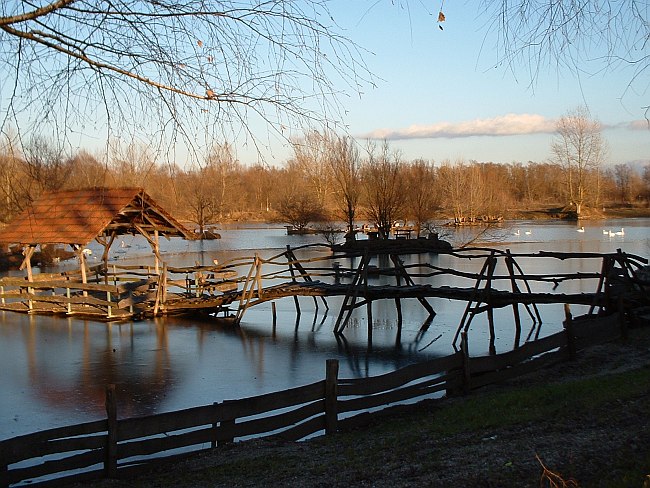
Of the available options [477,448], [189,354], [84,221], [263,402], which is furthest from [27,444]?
[84,221]

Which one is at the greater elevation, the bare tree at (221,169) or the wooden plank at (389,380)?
the bare tree at (221,169)

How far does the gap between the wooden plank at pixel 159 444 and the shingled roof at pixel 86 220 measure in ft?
50.4

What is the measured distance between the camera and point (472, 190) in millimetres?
76812

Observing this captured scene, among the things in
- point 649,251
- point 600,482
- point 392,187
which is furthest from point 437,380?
point 392,187

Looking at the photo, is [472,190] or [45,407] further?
[472,190]

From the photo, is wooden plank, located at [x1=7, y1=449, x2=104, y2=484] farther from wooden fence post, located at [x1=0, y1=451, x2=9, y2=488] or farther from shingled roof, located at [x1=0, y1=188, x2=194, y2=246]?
shingled roof, located at [x1=0, y1=188, x2=194, y2=246]

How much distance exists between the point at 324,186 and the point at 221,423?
11423 mm

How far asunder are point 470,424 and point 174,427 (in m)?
3.29

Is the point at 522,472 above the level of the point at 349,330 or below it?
above

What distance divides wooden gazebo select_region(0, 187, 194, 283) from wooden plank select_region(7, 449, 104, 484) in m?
15.7

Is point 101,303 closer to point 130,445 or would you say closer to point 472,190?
point 130,445

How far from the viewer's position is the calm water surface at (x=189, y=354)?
12984mm

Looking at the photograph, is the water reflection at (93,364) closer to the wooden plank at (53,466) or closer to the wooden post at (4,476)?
the wooden plank at (53,466)

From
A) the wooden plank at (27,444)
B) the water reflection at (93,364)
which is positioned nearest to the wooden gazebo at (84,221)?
the water reflection at (93,364)
